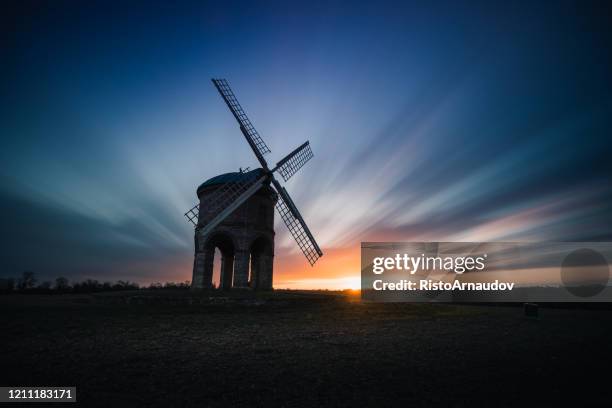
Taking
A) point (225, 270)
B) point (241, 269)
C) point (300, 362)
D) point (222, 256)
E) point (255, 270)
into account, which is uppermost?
point (222, 256)

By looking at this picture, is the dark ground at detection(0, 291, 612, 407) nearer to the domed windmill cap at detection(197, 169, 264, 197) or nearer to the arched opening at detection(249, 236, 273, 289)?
the arched opening at detection(249, 236, 273, 289)

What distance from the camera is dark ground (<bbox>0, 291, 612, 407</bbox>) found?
16.6 ft

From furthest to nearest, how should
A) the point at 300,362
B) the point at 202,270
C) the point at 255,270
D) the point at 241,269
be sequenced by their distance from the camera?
the point at 255,270
the point at 241,269
the point at 202,270
the point at 300,362

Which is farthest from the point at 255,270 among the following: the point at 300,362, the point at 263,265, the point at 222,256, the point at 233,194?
the point at 300,362

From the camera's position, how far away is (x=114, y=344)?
27.6 feet

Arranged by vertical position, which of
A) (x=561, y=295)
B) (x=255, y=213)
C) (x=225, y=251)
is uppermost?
(x=255, y=213)

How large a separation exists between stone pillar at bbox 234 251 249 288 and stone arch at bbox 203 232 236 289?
93 cm

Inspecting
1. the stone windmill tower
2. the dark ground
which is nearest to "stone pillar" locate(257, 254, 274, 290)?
the stone windmill tower

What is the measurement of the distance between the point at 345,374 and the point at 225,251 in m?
24.4

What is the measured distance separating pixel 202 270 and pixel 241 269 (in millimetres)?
3063

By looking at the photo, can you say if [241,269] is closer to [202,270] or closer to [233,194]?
[202,270]

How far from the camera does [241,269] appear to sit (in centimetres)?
2384

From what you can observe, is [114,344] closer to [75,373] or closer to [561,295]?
[75,373]

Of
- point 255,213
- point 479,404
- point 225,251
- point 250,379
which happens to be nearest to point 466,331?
point 479,404
